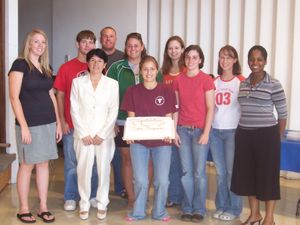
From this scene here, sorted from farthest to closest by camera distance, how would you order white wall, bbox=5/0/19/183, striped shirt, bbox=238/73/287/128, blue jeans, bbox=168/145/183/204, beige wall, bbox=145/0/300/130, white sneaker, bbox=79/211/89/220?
beige wall, bbox=145/0/300/130 → white wall, bbox=5/0/19/183 → blue jeans, bbox=168/145/183/204 → white sneaker, bbox=79/211/89/220 → striped shirt, bbox=238/73/287/128

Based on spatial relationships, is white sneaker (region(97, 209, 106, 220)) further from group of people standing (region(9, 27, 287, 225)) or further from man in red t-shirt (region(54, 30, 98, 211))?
man in red t-shirt (region(54, 30, 98, 211))

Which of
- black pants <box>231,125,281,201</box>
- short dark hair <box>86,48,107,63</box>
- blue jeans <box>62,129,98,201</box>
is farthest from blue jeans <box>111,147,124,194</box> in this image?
black pants <box>231,125,281,201</box>

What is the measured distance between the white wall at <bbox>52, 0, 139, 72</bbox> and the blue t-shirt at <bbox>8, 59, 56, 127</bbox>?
322 centimetres

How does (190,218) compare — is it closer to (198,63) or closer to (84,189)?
(84,189)

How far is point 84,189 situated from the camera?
3521mm

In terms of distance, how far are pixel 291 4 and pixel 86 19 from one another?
131 inches

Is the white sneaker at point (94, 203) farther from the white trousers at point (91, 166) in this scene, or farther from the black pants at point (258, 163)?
the black pants at point (258, 163)

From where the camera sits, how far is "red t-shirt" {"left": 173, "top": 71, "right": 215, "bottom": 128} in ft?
10.8

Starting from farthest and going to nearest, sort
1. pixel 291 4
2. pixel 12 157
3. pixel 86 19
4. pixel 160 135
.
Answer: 1. pixel 86 19
2. pixel 291 4
3. pixel 12 157
4. pixel 160 135

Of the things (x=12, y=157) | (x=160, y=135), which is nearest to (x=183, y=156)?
(x=160, y=135)

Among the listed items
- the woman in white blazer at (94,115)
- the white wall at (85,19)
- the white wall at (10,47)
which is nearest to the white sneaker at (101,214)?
the woman in white blazer at (94,115)

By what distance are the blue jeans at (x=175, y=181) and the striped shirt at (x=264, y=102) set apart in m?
0.95

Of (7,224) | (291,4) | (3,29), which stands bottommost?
(7,224)

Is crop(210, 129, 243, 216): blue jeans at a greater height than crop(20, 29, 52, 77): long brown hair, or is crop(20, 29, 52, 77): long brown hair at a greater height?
crop(20, 29, 52, 77): long brown hair
